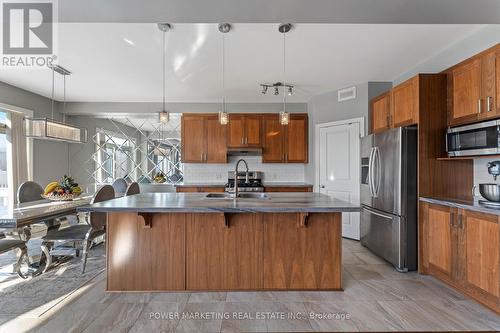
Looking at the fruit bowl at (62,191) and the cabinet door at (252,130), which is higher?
the cabinet door at (252,130)

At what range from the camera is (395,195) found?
3012 mm

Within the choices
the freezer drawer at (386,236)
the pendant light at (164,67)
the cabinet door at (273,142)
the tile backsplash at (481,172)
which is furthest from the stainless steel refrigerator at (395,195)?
the pendant light at (164,67)

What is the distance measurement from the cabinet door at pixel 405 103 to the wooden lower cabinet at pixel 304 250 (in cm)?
157

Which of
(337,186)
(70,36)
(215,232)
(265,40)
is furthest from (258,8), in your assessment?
(337,186)

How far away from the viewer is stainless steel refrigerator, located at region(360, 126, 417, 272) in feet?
9.66

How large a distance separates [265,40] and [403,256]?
2923 millimetres

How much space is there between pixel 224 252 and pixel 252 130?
10.5 ft

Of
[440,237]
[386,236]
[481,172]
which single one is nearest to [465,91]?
[481,172]

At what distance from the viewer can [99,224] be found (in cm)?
306

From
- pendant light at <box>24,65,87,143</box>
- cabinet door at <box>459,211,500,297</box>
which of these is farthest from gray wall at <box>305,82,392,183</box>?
pendant light at <box>24,65,87,143</box>

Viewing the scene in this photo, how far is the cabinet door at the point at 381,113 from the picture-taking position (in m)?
3.51

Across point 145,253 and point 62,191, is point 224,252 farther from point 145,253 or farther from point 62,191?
point 62,191

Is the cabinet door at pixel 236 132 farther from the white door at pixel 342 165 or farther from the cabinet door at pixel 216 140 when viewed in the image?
the white door at pixel 342 165

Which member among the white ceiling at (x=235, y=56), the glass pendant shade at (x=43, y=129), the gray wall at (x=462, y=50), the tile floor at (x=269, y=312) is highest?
the white ceiling at (x=235, y=56)
